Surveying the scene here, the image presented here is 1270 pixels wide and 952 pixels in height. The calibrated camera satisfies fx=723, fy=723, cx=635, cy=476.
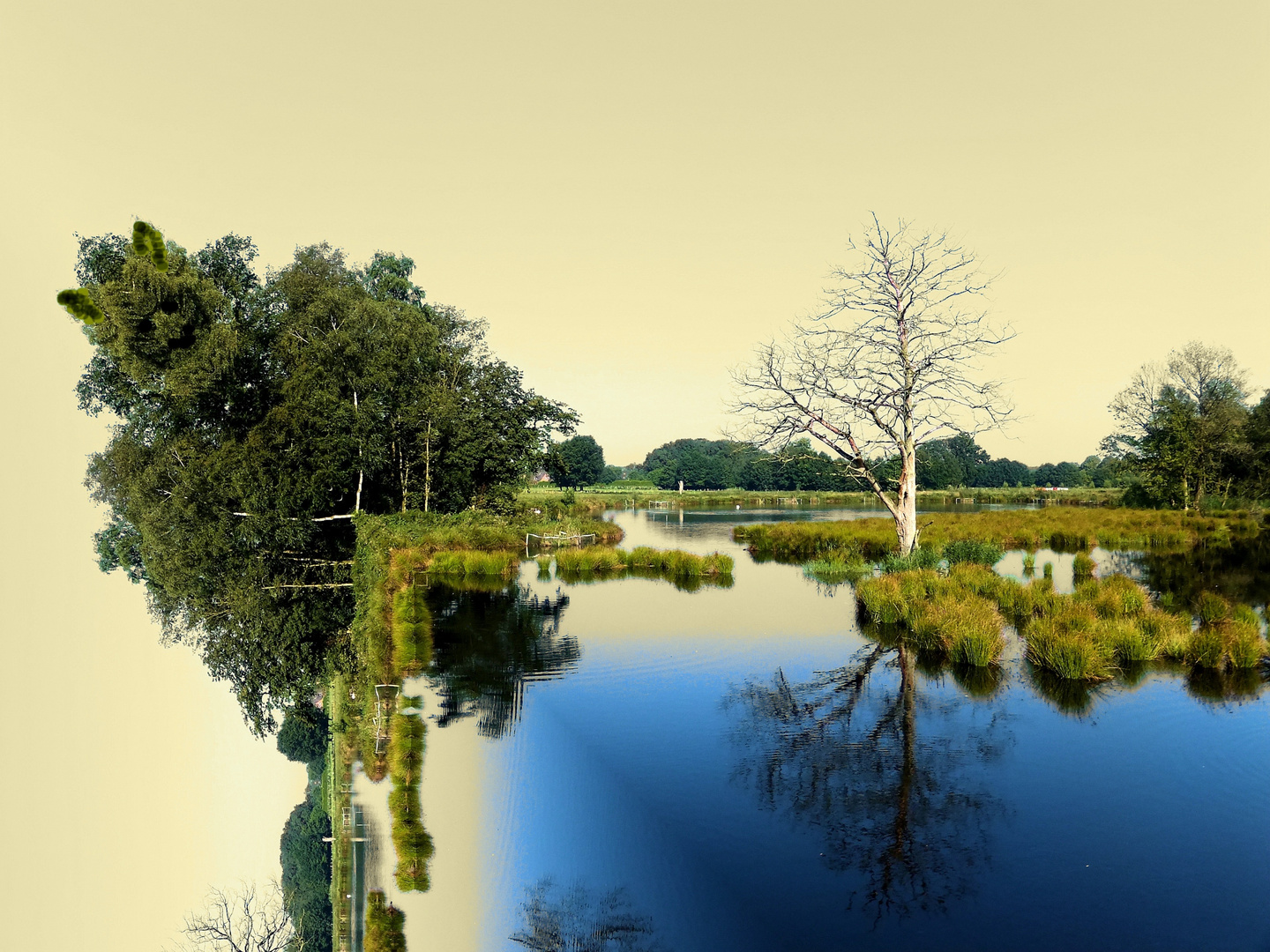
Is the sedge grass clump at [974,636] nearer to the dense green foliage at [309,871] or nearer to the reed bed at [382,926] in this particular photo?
the reed bed at [382,926]

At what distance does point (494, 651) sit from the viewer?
11398mm

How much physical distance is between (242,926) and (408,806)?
18.2 m

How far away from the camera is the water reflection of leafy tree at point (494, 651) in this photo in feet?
29.2

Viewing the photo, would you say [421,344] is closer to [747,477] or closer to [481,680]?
[481,680]

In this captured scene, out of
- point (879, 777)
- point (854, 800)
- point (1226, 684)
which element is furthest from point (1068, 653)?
point (854, 800)

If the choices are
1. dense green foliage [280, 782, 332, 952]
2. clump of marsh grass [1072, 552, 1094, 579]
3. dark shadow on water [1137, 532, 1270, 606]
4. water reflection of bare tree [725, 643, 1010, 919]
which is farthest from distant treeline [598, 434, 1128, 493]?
water reflection of bare tree [725, 643, 1010, 919]

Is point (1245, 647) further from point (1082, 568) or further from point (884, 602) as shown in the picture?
point (1082, 568)

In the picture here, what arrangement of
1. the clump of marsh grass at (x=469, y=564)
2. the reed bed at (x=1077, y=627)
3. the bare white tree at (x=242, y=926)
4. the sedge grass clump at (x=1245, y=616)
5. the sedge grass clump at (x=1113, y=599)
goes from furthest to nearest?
the clump of marsh grass at (x=469, y=564) < the bare white tree at (x=242, y=926) < the sedge grass clump at (x=1113, y=599) < the sedge grass clump at (x=1245, y=616) < the reed bed at (x=1077, y=627)

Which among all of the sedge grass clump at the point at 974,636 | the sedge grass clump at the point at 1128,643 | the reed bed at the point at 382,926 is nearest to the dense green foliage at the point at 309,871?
the reed bed at the point at 382,926

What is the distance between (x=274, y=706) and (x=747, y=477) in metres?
92.8

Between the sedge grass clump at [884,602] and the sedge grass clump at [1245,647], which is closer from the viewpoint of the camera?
the sedge grass clump at [1245,647]

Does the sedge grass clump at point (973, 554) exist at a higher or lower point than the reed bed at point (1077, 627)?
higher

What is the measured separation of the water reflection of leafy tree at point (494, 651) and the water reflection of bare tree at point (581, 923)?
262 cm

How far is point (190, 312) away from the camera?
20016 mm
